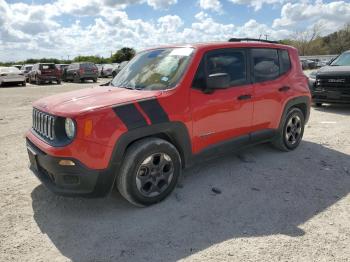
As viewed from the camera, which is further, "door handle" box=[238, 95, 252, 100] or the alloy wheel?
"door handle" box=[238, 95, 252, 100]

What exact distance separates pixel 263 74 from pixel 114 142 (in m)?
2.63

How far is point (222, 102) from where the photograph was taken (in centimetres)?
432

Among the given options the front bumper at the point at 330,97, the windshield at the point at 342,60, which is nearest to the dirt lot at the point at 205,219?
the front bumper at the point at 330,97

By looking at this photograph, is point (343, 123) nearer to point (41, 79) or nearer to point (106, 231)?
point (106, 231)

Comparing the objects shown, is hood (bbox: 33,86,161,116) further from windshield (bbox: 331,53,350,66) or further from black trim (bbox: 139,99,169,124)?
windshield (bbox: 331,53,350,66)

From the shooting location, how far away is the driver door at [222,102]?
13.5 ft

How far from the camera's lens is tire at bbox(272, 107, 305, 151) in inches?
217

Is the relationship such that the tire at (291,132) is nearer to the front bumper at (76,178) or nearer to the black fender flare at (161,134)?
the black fender flare at (161,134)

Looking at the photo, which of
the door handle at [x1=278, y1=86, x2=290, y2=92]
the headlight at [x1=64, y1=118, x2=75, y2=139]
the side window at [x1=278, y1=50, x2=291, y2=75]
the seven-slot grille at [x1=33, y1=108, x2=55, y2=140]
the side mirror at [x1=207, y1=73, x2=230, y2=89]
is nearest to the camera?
the headlight at [x1=64, y1=118, x2=75, y2=139]

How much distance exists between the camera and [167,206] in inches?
151

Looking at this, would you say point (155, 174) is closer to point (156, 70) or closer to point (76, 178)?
point (76, 178)

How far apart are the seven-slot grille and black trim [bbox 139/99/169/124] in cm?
95

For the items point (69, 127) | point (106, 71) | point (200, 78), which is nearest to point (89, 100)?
point (69, 127)

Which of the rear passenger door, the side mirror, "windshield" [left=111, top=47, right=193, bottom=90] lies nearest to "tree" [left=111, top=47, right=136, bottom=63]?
the rear passenger door
